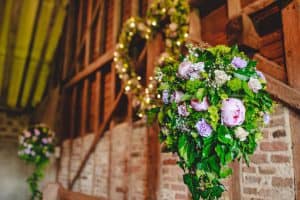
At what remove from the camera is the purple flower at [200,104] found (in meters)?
1.47

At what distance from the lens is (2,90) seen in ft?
25.8

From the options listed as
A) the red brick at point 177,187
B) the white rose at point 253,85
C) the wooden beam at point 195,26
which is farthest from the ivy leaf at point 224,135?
the wooden beam at point 195,26

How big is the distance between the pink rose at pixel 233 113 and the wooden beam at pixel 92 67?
3.08 m

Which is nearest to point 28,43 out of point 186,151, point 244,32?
point 244,32

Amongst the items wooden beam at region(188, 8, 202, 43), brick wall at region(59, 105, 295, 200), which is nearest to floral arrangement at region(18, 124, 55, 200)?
brick wall at region(59, 105, 295, 200)

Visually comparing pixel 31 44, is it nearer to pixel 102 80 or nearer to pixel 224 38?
pixel 102 80

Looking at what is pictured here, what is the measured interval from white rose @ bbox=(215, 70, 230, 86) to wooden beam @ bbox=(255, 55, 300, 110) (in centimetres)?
77

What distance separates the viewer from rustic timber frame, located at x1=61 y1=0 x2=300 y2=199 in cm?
217

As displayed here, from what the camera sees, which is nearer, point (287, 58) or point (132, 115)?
point (287, 58)

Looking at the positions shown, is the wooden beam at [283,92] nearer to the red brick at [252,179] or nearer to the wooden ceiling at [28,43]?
the red brick at [252,179]

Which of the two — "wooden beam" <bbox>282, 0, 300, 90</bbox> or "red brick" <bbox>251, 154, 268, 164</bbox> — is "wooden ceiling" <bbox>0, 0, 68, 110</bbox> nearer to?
"wooden beam" <bbox>282, 0, 300, 90</bbox>

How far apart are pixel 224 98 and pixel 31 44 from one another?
19.1 ft

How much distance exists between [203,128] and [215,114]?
8 centimetres

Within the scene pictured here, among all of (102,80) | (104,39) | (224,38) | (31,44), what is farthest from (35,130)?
(224,38)
